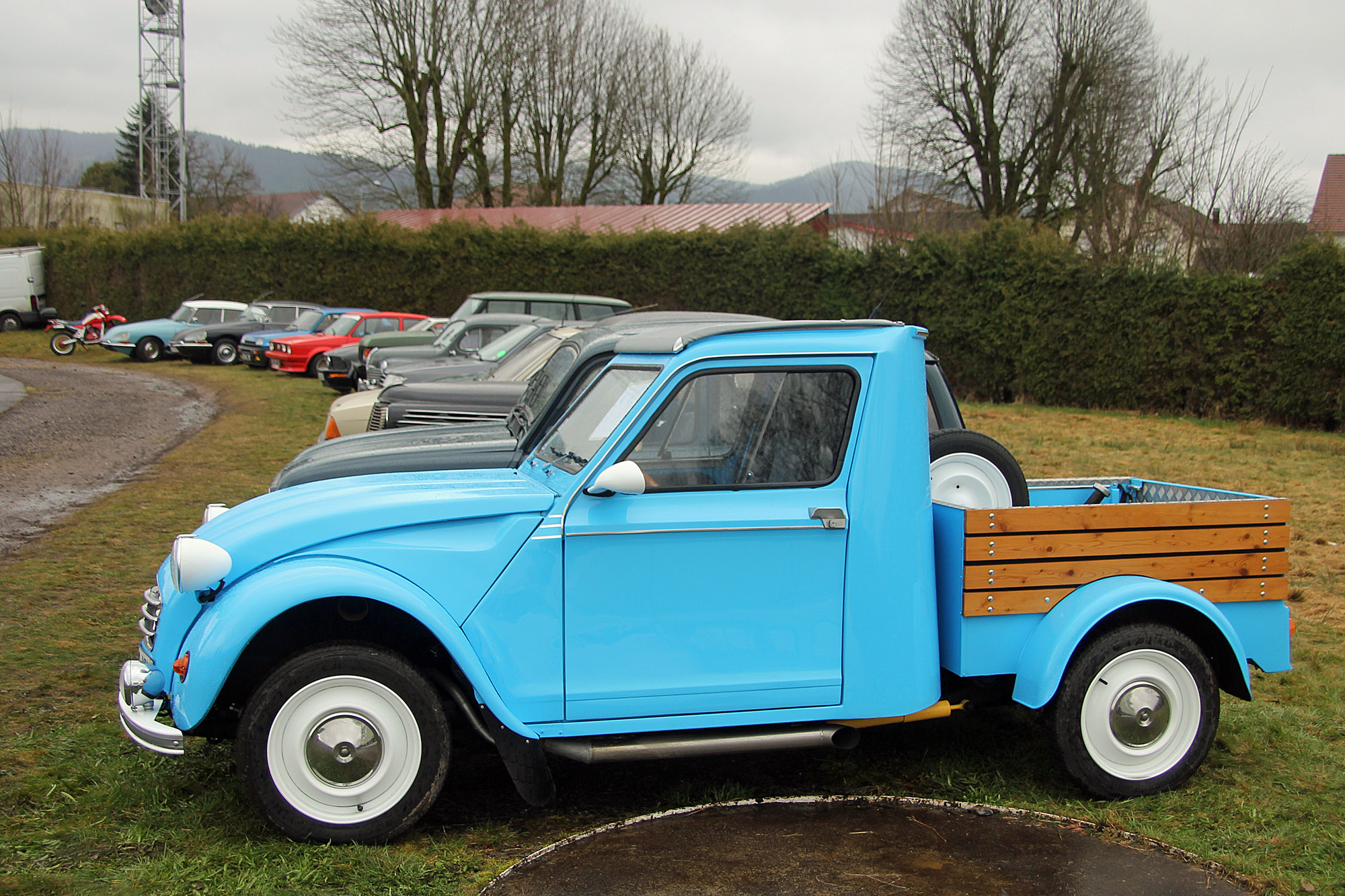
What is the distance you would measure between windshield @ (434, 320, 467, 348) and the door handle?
504 inches

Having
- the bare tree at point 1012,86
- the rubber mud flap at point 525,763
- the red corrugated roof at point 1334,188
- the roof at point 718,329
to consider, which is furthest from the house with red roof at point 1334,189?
the rubber mud flap at point 525,763

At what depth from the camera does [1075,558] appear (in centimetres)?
381

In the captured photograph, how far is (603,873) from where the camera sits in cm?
324

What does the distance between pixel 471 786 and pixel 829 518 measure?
187cm

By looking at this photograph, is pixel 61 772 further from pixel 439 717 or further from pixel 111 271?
pixel 111 271

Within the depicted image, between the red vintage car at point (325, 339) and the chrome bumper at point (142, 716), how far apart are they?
19278 mm

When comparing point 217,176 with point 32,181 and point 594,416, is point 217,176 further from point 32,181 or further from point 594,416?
point 594,416

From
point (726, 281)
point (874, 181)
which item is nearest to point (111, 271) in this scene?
point (726, 281)

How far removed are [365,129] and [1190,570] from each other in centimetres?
4011

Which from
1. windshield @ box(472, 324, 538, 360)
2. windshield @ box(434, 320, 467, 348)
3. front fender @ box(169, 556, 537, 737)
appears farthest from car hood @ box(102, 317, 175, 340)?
front fender @ box(169, 556, 537, 737)

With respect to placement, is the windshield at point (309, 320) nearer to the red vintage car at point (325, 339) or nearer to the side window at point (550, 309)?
the red vintage car at point (325, 339)

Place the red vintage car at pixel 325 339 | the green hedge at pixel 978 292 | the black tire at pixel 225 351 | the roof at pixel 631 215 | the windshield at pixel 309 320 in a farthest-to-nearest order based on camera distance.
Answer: the roof at pixel 631 215, the black tire at pixel 225 351, the windshield at pixel 309 320, the red vintage car at pixel 325 339, the green hedge at pixel 978 292

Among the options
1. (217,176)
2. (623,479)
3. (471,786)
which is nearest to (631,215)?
(471,786)

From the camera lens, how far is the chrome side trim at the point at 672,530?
342 centimetres
